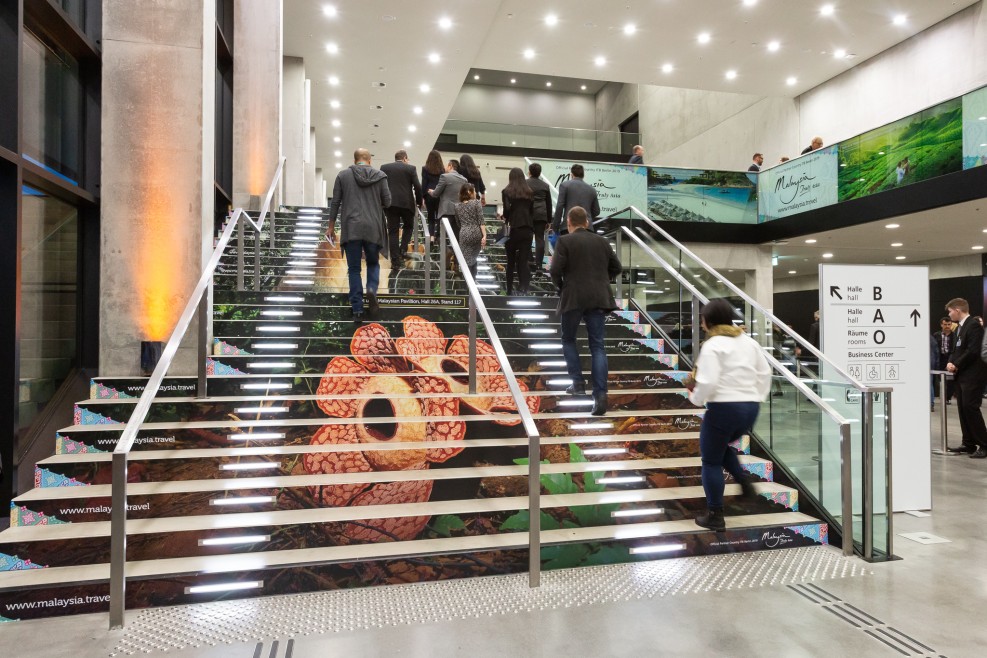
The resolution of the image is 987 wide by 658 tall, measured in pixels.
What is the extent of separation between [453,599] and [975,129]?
9819 millimetres

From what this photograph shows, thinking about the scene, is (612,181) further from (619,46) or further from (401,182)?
(401,182)

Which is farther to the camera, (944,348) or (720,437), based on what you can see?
(944,348)

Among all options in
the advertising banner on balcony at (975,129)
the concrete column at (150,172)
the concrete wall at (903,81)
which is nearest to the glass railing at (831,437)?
the concrete column at (150,172)

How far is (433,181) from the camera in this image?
340 inches

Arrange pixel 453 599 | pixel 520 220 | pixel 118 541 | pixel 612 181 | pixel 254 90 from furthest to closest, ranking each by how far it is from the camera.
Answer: pixel 612 181 < pixel 254 90 < pixel 520 220 < pixel 453 599 < pixel 118 541

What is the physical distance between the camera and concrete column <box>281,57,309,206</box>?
1344 centimetres

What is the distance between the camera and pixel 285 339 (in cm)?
535

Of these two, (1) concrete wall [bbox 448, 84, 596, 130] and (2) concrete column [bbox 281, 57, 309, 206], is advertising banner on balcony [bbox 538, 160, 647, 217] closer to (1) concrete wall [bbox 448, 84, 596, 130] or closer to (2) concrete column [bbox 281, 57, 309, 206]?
(2) concrete column [bbox 281, 57, 309, 206]

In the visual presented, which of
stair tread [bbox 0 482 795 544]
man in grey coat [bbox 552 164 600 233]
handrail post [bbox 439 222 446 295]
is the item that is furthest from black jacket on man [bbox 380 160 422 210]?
stair tread [bbox 0 482 795 544]

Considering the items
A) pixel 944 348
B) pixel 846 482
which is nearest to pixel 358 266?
pixel 846 482

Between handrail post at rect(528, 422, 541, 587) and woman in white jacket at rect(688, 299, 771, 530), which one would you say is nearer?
handrail post at rect(528, 422, 541, 587)

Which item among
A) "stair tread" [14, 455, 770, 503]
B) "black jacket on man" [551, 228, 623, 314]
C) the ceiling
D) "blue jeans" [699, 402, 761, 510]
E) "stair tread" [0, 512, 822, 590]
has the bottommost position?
"stair tread" [0, 512, 822, 590]

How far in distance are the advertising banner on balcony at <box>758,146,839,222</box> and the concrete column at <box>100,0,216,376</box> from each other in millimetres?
10592

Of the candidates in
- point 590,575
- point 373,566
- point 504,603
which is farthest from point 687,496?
point 373,566
